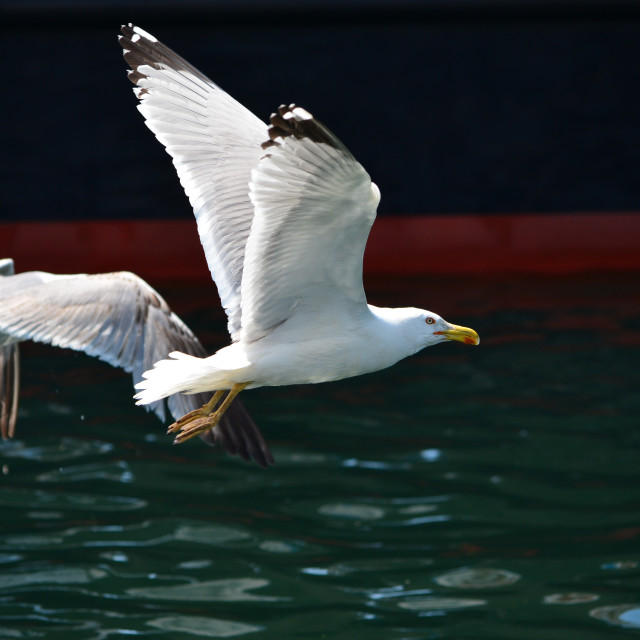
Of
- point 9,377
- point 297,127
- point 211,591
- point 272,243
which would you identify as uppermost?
point 297,127

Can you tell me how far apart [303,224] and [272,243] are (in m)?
0.18

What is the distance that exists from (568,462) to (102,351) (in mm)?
3074

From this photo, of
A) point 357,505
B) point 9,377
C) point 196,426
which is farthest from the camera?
point 9,377

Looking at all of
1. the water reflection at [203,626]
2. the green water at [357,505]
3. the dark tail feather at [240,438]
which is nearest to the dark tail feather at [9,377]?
the green water at [357,505]

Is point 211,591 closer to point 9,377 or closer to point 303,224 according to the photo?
point 9,377

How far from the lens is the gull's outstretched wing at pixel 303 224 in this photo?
3.51m

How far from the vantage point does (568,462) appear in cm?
716

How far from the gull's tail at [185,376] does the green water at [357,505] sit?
5.25 feet

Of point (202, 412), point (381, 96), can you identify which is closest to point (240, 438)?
point (202, 412)

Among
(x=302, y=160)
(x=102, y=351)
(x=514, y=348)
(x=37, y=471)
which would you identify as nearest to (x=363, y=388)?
(x=514, y=348)

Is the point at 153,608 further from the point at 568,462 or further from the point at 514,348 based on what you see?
the point at 514,348

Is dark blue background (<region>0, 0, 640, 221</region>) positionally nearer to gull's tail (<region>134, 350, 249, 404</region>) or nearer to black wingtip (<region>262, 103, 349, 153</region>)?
gull's tail (<region>134, 350, 249, 404</region>)

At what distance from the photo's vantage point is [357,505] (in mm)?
6590

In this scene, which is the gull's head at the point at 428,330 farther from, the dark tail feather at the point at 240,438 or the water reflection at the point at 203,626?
the water reflection at the point at 203,626
